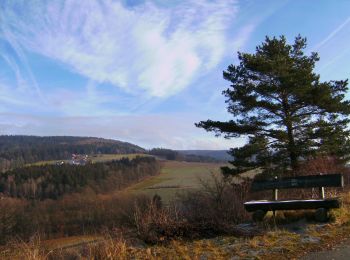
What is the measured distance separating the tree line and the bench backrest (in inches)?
3328

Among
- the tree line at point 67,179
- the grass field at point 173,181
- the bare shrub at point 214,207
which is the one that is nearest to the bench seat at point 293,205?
the bare shrub at point 214,207

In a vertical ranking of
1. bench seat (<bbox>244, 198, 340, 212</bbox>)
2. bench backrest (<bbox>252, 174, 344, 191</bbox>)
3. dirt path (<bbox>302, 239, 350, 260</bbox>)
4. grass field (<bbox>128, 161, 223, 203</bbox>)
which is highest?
grass field (<bbox>128, 161, 223, 203</bbox>)

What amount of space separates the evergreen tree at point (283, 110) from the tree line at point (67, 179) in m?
73.7

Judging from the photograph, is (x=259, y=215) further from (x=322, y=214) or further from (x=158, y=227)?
(x=158, y=227)

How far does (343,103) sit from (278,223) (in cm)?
1512

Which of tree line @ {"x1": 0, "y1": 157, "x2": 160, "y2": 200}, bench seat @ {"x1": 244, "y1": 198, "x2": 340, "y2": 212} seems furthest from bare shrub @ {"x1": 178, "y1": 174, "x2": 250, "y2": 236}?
tree line @ {"x1": 0, "y1": 157, "x2": 160, "y2": 200}

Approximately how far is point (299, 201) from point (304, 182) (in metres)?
1.16

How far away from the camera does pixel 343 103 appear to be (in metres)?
23.3

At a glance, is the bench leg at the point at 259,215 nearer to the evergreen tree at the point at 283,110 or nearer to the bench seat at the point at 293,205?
the bench seat at the point at 293,205

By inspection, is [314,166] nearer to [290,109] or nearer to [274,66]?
[290,109]

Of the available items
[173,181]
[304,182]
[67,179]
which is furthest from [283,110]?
[67,179]

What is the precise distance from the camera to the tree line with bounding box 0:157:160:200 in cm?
9550

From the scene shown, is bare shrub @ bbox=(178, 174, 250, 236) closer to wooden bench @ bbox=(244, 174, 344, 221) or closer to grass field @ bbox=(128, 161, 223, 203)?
wooden bench @ bbox=(244, 174, 344, 221)

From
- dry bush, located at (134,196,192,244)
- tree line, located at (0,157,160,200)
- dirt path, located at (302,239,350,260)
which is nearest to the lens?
dirt path, located at (302,239,350,260)
